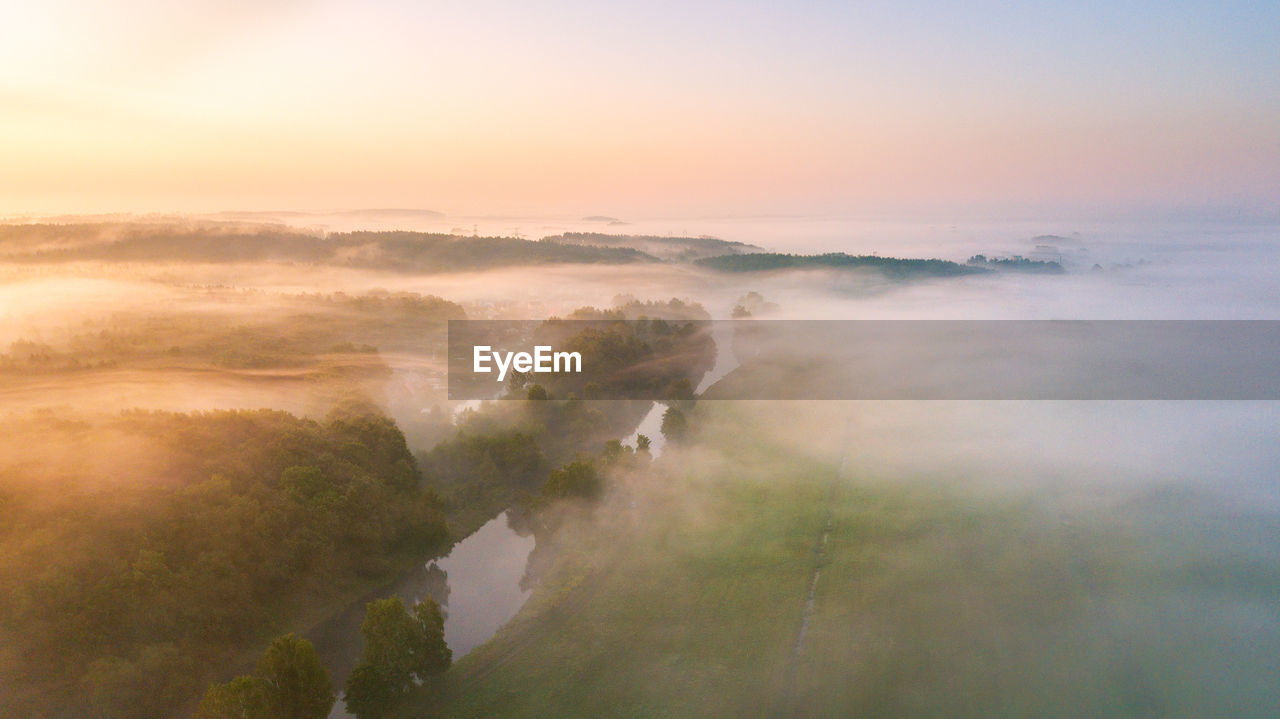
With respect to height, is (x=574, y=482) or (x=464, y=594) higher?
(x=574, y=482)

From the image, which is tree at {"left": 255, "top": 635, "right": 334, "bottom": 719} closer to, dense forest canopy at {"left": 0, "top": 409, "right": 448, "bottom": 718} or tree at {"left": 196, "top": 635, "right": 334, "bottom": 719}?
tree at {"left": 196, "top": 635, "right": 334, "bottom": 719}

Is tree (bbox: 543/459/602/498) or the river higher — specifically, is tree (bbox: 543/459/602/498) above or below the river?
above

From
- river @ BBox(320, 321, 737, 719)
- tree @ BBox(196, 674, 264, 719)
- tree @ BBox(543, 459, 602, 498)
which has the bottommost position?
river @ BBox(320, 321, 737, 719)

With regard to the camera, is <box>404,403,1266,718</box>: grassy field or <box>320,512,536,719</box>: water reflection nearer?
<box>404,403,1266,718</box>: grassy field

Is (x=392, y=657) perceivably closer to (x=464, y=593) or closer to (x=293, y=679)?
(x=293, y=679)

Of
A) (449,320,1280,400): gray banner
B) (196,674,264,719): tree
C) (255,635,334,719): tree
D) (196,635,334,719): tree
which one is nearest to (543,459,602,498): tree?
(196,635,334,719): tree

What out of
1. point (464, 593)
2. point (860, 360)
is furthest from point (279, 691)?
point (860, 360)
